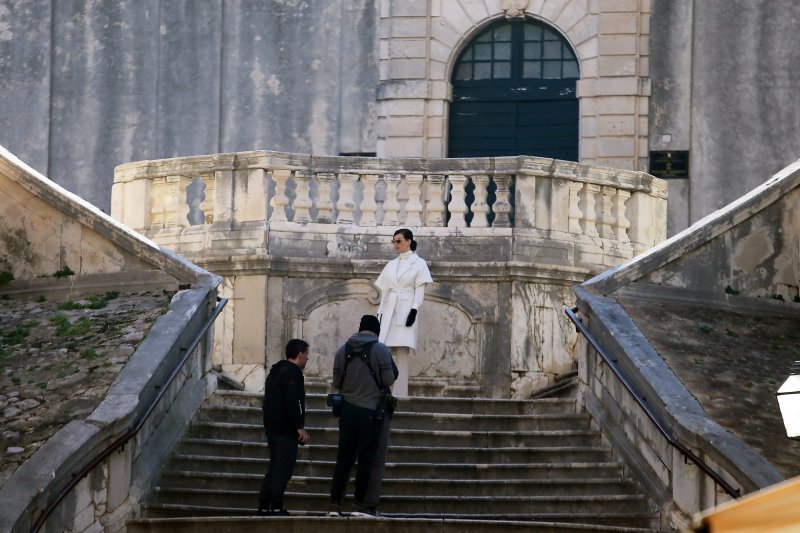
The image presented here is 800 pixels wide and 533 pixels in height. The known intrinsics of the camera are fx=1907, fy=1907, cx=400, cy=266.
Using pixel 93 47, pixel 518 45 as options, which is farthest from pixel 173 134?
pixel 518 45

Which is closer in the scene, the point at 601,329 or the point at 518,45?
the point at 601,329

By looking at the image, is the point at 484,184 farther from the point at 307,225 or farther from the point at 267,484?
the point at 267,484

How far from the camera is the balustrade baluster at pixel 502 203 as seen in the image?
18.7 metres

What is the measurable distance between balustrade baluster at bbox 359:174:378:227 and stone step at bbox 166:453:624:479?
4.80 m

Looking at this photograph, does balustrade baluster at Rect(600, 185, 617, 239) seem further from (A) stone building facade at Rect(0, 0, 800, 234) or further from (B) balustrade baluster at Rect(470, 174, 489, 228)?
(A) stone building facade at Rect(0, 0, 800, 234)

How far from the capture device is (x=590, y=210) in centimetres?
1912

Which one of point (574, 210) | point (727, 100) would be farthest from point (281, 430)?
point (727, 100)

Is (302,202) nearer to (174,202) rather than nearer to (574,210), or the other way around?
(174,202)

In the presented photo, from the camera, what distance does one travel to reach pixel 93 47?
25250mm

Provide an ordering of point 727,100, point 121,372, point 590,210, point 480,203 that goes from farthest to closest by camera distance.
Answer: point 727,100, point 590,210, point 480,203, point 121,372

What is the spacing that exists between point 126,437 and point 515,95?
12.1m

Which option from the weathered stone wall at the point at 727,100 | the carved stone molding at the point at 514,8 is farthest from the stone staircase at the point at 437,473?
the carved stone molding at the point at 514,8

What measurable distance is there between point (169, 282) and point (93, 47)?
967 cm

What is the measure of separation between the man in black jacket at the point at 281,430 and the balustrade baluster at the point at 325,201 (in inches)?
217
